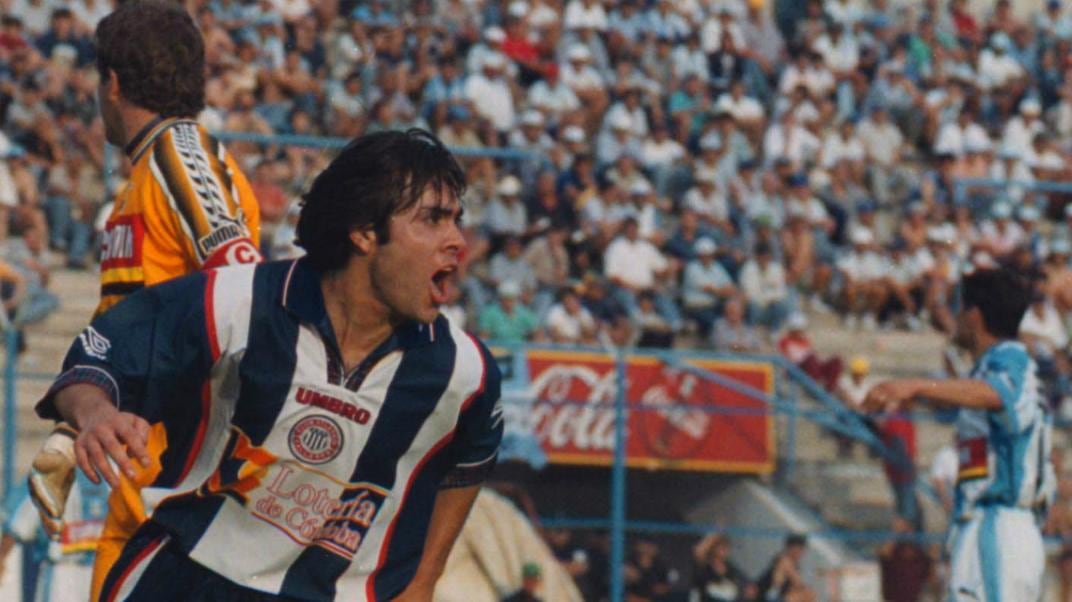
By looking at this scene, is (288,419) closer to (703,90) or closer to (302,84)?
(302,84)

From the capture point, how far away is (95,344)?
3949mm

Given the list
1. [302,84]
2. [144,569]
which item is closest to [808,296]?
[302,84]

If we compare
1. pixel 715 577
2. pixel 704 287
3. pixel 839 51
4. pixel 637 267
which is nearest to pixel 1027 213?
pixel 839 51

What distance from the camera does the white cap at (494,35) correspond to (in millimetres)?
19188

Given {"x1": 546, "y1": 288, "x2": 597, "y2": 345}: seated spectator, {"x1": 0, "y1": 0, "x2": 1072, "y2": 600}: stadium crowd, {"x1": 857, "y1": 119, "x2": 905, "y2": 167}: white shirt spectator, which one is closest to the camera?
{"x1": 0, "y1": 0, "x2": 1072, "y2": 600}: stadium crowd

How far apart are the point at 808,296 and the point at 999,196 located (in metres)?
2.58

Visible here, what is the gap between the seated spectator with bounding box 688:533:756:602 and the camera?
46.3 ft

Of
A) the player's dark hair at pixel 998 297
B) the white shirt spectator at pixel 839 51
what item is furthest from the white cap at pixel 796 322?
the player's dark hair at pixel 998 297

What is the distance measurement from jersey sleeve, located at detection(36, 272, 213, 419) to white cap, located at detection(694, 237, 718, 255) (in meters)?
14.2

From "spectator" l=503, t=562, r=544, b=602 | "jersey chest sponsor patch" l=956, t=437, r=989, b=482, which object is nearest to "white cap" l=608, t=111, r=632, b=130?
"spectator" l=503, t=562, r=544, b=602

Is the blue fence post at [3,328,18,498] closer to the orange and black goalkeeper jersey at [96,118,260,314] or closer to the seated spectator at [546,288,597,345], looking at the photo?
the seated spectator at [546,288,597,345]

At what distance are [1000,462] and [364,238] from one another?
502 centimetres

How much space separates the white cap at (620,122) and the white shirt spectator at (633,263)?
70.6 inches

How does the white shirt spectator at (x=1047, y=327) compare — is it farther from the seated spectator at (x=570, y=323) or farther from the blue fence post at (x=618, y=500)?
the blue fence post at (x=618, y=500)
